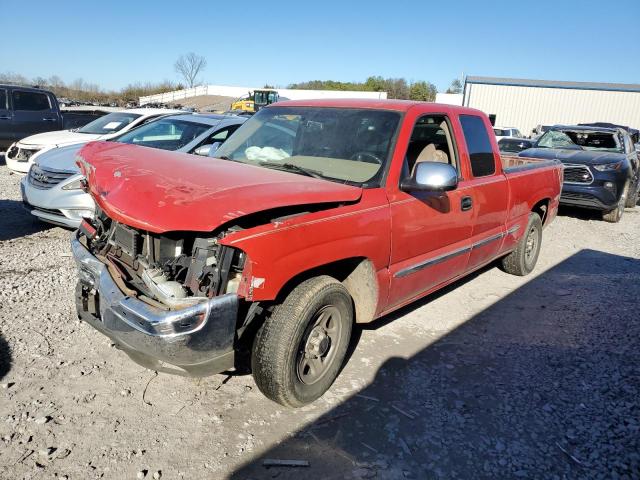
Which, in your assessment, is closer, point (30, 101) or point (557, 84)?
point (30, 101)

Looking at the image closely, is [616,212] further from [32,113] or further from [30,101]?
[30,101]

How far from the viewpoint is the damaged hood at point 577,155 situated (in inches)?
368

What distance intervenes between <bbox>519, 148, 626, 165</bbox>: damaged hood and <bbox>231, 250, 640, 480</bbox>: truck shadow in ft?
19.0

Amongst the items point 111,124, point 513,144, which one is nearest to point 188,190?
point 111,124

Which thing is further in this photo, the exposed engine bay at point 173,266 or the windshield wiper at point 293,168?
the windshield wiper at point 293,168

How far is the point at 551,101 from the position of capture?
38188mm

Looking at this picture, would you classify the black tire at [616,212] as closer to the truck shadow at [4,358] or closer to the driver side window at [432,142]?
the driver side window at [432,142]

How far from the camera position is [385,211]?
3.20 m

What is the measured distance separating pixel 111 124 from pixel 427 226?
771cm

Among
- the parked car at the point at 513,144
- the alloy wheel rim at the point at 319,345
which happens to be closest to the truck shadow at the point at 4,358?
the alloy wheel rim at the point at 319,345

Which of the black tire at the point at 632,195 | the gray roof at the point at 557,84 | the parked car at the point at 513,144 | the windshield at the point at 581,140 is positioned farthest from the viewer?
the gray roof at the point at 557,84

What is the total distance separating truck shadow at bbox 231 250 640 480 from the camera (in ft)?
8.45

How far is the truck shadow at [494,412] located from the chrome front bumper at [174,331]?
616 millimetres

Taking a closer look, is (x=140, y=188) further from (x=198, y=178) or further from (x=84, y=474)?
(x=84, y=474)
